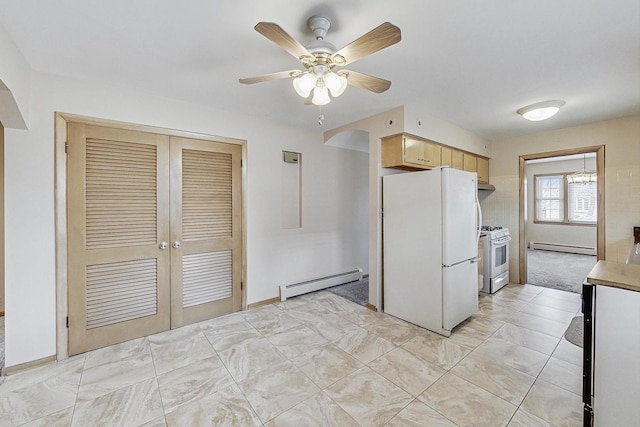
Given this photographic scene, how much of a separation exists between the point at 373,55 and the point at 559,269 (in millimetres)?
5879

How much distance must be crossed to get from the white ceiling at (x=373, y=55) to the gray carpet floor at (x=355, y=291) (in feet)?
8.00

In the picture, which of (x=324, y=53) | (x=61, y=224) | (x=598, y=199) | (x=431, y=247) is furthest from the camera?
(x=598, y=199)

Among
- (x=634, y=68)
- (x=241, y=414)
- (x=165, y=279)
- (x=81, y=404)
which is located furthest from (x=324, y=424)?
(x=634, y=68)

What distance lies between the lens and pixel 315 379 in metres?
2.01

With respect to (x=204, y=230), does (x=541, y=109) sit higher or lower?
higher

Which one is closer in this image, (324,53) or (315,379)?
(324,53)

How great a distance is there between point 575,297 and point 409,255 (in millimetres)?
2691

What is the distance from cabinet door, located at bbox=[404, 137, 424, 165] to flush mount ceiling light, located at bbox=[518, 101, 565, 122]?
1155 millimetres

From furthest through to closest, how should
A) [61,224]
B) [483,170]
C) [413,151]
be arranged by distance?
[483,170] < [413,151] < [61,224]

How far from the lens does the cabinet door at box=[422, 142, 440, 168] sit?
3.29 metres

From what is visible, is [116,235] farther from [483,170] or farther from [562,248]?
[562,248]

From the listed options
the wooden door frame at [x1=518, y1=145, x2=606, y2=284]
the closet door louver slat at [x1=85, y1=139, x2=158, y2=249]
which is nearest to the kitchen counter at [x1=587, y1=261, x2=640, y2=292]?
the wooden door frame at [x1=518, y1=145, x2=606, y2=284]

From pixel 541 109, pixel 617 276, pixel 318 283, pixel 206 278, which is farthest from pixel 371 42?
pixel 318 283

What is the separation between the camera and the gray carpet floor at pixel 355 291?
3.67 metres
